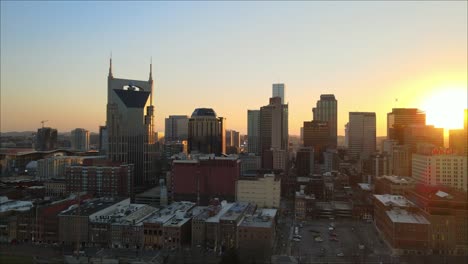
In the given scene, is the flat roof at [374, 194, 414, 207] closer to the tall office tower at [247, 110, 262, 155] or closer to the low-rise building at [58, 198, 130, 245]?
the low-rise building at [58, 198, 130, 245]

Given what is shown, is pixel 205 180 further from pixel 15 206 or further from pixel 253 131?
pixel 253 131

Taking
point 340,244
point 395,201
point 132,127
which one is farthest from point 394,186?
point 132,127

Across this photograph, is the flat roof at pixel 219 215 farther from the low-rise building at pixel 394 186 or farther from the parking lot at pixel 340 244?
the low-rise building at pixel 394 186

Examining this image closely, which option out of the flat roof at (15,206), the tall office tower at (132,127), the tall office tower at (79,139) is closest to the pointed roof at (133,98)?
the tall office tower at (132,127)

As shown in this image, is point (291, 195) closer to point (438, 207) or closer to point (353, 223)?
point (353, 223)

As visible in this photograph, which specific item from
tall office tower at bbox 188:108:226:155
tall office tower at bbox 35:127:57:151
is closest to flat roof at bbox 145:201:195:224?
tall office tower at bbox 188:108:226:155

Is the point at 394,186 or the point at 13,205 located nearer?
the point at 13,205
